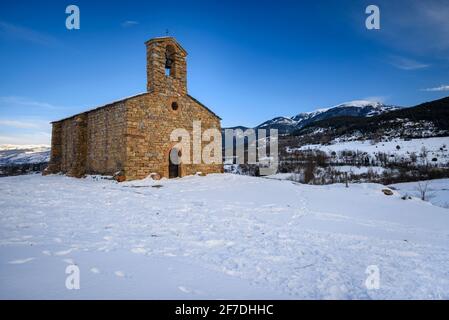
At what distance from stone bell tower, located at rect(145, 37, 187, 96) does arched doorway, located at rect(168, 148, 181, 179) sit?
3549 mm

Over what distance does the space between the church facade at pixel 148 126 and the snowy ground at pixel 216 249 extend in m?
5.85

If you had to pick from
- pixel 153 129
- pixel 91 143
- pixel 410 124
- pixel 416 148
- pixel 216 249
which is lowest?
pixel 216 249

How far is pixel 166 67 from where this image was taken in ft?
57.1

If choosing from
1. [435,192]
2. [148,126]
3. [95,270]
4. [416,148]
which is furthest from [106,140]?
[416,148]

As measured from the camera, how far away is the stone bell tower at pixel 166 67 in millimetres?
16109

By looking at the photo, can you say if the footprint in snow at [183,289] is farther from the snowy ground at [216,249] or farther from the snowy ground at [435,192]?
the snowy ground at [435,192]

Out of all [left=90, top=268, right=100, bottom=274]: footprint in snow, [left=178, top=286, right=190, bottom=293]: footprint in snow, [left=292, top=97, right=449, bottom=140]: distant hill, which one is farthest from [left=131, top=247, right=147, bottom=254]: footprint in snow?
[left=292, top=97, right=449, bottom=140]: distant hill

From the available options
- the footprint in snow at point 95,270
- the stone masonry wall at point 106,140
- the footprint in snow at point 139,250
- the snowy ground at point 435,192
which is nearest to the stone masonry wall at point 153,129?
the stone masonry wall at point 106,140

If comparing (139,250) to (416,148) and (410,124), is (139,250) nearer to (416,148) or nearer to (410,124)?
(416,148)

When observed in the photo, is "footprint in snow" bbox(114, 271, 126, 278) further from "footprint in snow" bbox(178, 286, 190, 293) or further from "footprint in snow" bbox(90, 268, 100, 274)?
"footprint in snow" bbox(178, 286, 190, 293)

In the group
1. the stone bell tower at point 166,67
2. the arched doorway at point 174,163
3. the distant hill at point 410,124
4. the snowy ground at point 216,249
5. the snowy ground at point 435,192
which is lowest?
the snowy ground at point 435,192

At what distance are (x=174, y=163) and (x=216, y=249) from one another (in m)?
12.7

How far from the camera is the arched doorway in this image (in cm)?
1672
